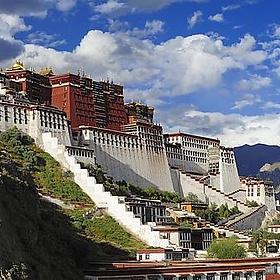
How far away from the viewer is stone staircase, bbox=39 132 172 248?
5672 centimetres

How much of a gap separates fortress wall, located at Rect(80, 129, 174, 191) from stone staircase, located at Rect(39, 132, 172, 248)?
23.4 ft

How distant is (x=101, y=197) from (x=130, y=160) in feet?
52.4

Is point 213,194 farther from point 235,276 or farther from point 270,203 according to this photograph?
point 235,276

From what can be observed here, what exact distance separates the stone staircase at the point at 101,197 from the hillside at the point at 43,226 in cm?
70

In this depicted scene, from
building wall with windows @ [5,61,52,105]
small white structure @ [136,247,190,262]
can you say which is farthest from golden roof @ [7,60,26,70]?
small white structure @ [136,247,190,262]

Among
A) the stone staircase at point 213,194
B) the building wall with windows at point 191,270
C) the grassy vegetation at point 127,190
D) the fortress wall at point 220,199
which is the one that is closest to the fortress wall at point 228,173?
the stone staircase at point 213,194

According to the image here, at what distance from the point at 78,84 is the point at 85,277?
44.8 m

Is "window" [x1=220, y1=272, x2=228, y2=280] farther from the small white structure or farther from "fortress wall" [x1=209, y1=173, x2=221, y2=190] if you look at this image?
"fortress wall" [x1=209, y1=173, x2=221, y2=190]

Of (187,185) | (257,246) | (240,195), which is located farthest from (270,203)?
(257,246)

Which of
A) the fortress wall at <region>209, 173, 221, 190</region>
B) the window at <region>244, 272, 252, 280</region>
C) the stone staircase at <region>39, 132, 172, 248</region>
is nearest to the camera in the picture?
the window at <region>244, 272, 252, 280</region>

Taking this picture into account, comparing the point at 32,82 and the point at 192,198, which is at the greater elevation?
the point at 32,82

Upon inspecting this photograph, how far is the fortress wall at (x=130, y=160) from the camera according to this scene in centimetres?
7212

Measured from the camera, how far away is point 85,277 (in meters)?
34.2

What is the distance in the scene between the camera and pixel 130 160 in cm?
7606
